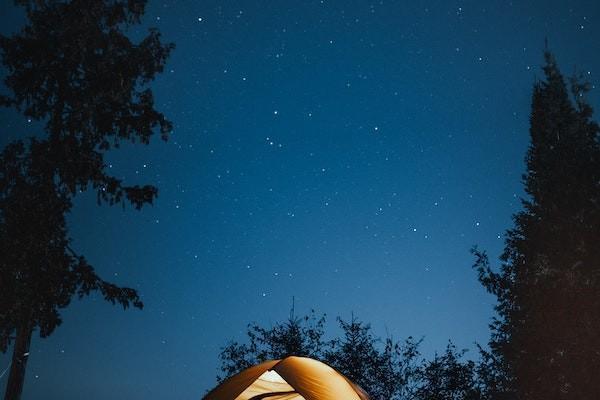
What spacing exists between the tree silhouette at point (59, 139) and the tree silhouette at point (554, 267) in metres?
12.4

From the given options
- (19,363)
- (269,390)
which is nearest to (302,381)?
(269,390)

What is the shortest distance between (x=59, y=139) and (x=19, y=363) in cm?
488

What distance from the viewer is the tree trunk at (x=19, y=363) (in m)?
8.76

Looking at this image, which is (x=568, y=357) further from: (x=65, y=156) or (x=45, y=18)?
(x=45, y=18)

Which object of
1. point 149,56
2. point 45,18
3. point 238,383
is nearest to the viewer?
point 238,383

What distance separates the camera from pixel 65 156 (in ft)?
33.1

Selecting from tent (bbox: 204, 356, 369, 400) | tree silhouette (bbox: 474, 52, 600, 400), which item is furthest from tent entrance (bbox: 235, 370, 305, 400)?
tree silhouette (bbox: 474, 52, 600, 400)

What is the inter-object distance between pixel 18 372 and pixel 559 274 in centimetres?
1493

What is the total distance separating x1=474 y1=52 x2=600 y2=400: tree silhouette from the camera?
13258 millimetres

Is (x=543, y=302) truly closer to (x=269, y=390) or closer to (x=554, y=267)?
(x=554, y=267)

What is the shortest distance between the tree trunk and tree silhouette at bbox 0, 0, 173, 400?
0.02 meters

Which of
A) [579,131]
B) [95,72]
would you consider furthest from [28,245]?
[579,131]

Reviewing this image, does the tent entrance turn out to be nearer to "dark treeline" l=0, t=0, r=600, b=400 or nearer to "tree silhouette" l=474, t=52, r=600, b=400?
"dark treeline" l=0, t=0, r=600, b=400

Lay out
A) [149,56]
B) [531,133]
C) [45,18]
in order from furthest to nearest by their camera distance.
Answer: [531,133] → [149,56] → [45,18]
